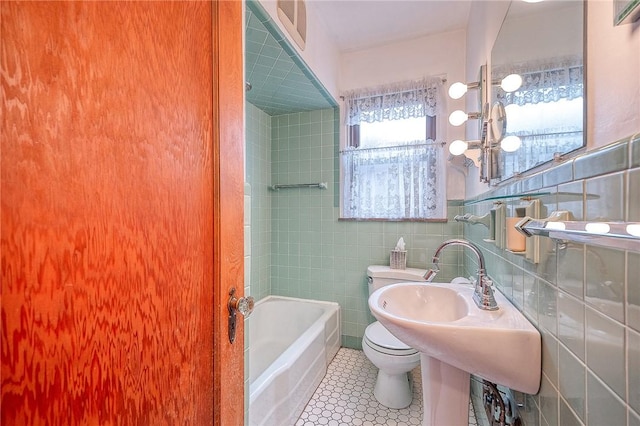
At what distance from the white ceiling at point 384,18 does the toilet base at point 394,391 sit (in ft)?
7.53

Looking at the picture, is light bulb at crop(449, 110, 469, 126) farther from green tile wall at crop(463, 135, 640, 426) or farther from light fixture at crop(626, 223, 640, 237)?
light fixture at crop(626, 223, 640, 237)

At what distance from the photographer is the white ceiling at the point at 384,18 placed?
5.62 ft

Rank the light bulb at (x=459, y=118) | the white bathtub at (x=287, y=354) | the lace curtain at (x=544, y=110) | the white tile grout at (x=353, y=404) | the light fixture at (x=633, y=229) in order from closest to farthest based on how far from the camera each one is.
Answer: the light fixture at (x=633, y=229), the lace curtain at (x=544, y=110), the white bathtub at (x=287, y=354), the light bulb at (x=459, y=118), the white tile grout at (x=353, y=404)

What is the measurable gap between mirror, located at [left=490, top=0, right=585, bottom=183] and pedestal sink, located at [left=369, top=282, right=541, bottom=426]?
47 cm

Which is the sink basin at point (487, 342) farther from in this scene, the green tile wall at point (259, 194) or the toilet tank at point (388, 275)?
the green tile wall at point (259, 194)

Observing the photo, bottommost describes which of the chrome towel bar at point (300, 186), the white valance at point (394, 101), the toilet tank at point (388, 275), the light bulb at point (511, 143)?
the toilet tank at point (388, 275)

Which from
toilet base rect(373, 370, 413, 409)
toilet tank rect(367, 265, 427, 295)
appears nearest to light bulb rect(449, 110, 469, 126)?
toilet tank rect(367, 265, 427, 295)

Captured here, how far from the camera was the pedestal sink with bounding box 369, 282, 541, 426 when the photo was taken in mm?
702

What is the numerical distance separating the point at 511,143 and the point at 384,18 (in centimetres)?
141

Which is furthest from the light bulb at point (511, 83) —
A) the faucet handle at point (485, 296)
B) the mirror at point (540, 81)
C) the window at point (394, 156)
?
the window at point (394, 156)

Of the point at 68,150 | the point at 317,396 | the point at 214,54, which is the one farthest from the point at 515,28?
the point at 317,396

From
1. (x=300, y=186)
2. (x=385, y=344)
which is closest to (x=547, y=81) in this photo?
(x=385, y=344)

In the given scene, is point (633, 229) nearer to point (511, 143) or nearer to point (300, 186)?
point (511, 143)

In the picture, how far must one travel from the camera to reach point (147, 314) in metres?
0.48
